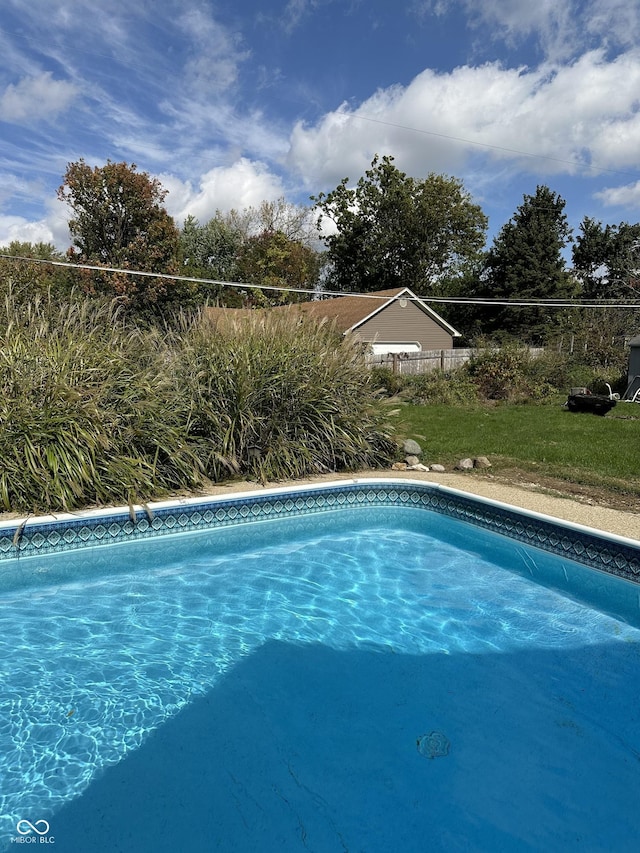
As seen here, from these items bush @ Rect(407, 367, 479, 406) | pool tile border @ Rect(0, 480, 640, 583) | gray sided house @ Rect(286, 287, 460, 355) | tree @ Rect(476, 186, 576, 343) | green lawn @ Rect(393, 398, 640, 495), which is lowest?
pool tile border @ Rect(0, 480, 640, 583)

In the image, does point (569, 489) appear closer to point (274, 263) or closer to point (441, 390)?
point (441, 390)

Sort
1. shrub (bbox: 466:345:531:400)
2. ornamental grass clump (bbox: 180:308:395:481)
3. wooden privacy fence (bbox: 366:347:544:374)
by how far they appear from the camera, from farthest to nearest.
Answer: wooden privacy fence (bbox: 366:347:544:374), shrub (bbox: 466:345:531:400), ornamental grass clump (bbox: 180:308:395:481)

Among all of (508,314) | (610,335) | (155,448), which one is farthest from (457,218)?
(155,448)

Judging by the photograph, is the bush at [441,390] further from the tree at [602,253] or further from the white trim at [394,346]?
the tree at [602,253]

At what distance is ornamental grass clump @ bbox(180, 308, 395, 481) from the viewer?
23.4 ft

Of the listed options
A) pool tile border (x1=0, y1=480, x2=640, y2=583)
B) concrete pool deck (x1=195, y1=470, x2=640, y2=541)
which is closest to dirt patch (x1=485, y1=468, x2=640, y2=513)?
concrete pool deck (x1=195, y1=470, x2=640, y2=541)

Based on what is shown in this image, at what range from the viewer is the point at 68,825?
2428mm

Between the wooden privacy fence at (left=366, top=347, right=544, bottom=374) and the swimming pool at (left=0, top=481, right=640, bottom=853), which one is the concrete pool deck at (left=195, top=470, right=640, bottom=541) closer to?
the swimming pool at (left=0, top=481, right=640, bottom=853)

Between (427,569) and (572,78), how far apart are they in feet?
42.9

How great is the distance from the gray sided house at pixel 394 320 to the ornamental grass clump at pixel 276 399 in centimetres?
1509

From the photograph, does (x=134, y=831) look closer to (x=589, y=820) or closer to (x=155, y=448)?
(x=589, y=820)

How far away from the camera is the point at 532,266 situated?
30.7 metres

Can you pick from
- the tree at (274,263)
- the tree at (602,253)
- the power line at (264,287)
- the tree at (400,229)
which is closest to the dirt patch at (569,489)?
the power line at (264,287)

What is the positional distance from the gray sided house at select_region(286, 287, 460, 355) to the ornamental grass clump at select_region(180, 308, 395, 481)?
1509cm
